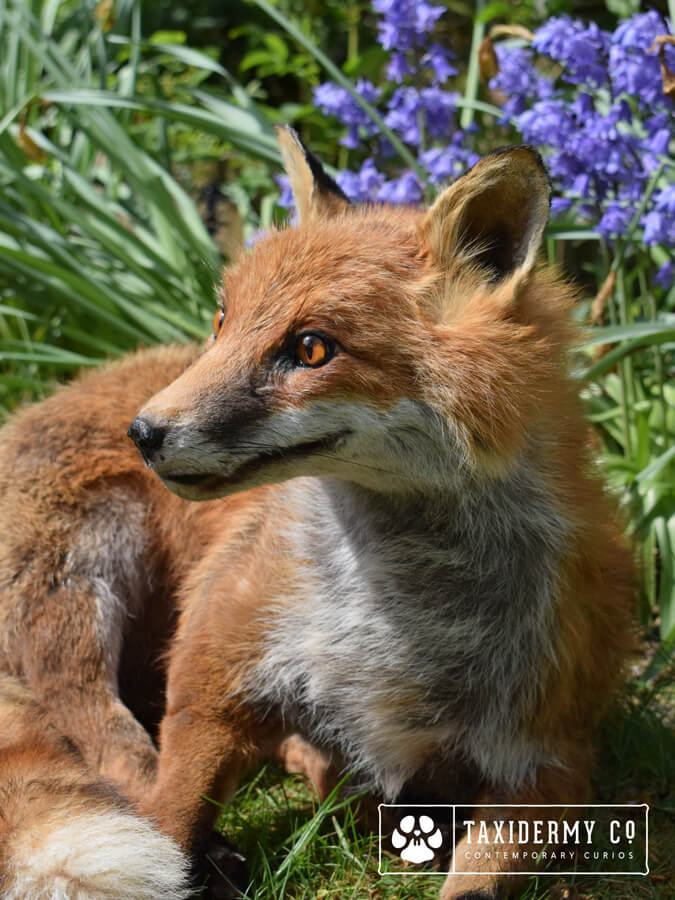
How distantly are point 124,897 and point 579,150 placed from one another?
3.14 metres

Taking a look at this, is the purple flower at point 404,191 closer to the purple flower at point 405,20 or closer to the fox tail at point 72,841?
the purple flower at point 405,20

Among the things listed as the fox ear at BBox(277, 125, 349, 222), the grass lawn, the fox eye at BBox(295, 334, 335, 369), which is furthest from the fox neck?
the fox ear at BBox(277, 125, 349, 222)

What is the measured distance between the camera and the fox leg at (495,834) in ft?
7.99

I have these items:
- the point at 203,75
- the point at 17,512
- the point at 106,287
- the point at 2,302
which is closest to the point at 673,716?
the point at 17,512

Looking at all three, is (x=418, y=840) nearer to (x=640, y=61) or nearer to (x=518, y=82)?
(x=640, y=61)

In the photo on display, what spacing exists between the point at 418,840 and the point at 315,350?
1.49 meters

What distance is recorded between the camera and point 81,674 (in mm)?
2898

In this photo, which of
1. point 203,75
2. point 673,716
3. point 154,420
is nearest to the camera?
point 154,420

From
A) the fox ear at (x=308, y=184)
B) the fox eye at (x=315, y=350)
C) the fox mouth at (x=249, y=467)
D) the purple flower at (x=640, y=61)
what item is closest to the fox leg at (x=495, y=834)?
the fox mouth at (x=249, y=467)

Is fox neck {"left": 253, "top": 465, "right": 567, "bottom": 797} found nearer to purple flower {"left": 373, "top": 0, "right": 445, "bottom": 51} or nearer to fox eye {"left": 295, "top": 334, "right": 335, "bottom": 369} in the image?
fox eye {"left": 295, "top": 334, "right": 335, "bottom": 369}

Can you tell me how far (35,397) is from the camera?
5043 mm

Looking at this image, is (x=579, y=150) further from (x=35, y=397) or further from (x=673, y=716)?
(x=35, y=397)

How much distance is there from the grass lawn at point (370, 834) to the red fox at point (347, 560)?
0.21 meters

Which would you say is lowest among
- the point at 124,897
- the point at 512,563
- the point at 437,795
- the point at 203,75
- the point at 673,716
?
the point at 673,716
